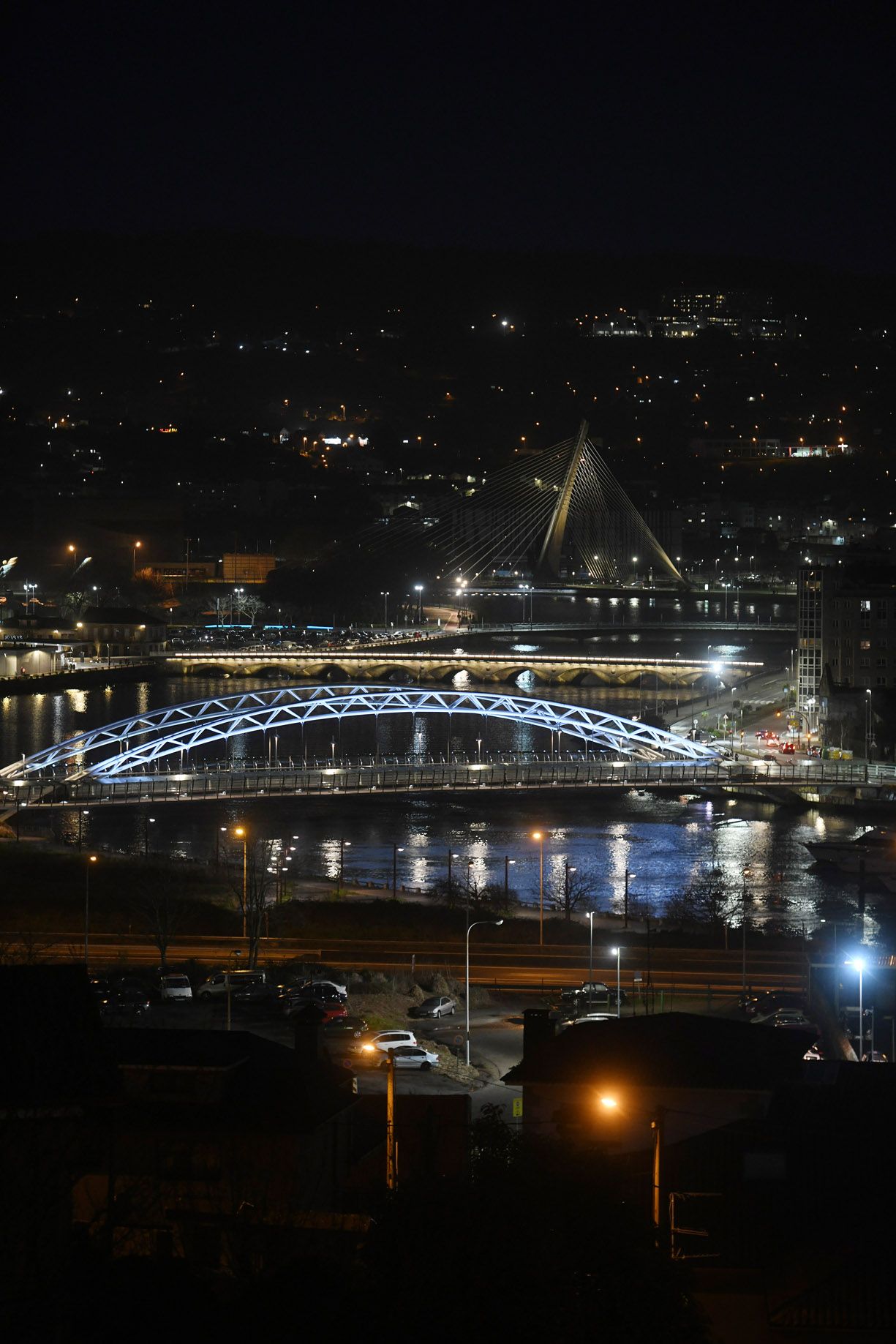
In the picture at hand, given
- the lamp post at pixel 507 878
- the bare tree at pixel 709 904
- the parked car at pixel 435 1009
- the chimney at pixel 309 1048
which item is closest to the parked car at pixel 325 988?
the parked car at pixel 435 1009

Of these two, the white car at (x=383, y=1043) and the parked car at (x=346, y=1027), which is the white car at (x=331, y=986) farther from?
the white car at (x=383, y=1043)

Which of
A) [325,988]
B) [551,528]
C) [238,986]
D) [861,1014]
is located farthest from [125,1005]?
[551,528]

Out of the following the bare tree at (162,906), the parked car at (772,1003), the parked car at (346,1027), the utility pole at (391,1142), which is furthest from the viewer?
the bare tree at (162,906)

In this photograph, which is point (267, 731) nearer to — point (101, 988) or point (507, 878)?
point (507, 878)

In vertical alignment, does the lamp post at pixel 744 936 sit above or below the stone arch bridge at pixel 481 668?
below

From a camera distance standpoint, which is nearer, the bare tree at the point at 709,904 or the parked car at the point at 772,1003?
the parked car at the point at 772,1003

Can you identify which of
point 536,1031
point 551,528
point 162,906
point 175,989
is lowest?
point 175,989

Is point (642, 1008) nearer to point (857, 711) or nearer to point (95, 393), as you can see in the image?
point (857, 711)
